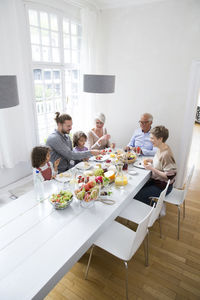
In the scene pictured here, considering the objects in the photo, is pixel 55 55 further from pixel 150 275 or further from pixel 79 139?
pixel 150 275

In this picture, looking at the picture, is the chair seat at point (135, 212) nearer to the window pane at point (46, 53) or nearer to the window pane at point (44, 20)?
the window pane at point (46, 53)

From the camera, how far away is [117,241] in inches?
69.4

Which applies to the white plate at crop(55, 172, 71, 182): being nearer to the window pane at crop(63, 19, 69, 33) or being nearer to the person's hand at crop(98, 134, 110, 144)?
the person's hand at crop(98, 134, 110, 144)

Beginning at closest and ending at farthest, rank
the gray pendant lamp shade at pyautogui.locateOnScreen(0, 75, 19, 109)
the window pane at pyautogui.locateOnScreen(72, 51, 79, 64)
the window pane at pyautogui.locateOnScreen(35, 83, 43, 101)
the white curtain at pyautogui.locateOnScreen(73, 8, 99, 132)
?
1. the gray pendant lamp shade at pyautogui.locateOnScreen(0, 75, 19, 109)
2. the window pane at pyautogui.locateOnScreen(35, 83, 43, 101)
3. the white curtain at pyautogui.locateOnScreen(73, 8, 99, 132)
4. the window pane at pyautogui.locateOnScreen(72, 51, 79, 64)

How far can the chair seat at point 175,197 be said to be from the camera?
2410 mm

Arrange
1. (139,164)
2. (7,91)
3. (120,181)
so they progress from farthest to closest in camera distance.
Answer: (139,164), (120,181), (7,91)

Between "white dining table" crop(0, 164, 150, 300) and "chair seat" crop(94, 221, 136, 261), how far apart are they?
222 millimetres

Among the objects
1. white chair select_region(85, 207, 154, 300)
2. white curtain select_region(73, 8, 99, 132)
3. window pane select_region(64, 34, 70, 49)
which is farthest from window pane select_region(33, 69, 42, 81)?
white chair select_region(85, 207, 154, 300)

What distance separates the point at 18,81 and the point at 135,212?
2.34 m

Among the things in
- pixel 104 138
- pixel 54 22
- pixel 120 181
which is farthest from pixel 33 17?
pixel 120 181

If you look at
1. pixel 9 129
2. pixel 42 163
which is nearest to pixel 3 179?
pixel 9 129

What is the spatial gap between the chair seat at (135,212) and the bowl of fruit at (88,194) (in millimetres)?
530

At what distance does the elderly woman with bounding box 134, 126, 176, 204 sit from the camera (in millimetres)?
2266

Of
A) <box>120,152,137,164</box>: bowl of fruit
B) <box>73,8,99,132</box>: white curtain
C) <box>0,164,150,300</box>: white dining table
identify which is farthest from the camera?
<box>73,8,99,132</box>: white curtain
